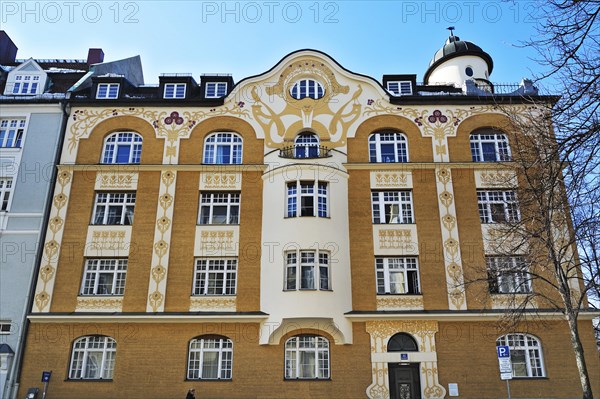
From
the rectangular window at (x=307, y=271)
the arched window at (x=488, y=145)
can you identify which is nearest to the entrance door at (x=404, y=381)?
the rectangular window at (x=307, y=271)

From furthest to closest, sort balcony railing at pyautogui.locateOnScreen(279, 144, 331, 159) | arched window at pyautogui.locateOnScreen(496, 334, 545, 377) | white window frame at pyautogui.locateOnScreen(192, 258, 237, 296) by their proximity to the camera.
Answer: balcony railing at pyautogui.locateOnScreen(279, 144, 331, 159) < white window frame at pyautogui.locateOnScreen(192, 258, 237, 296) < arched window at pyautogui.locateOnScreen(496, 334, 545, 377)

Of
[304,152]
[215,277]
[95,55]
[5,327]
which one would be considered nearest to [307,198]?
[304,152]

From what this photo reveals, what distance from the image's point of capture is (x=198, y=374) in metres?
22.2

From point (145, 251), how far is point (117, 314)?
3.12 meters

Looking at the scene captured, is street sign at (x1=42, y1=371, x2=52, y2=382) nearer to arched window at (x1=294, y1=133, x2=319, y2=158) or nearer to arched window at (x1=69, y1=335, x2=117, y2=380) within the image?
arched window at (x1=69, y1=335, x2=117, y2=380)

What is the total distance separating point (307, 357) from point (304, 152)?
10130 mm

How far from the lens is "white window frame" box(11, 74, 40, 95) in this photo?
28500mm

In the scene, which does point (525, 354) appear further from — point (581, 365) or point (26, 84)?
point (26, 84)

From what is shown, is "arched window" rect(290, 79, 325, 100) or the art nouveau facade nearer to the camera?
the art nouveau facade

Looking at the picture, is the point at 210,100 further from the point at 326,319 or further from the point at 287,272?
the point at 326,319

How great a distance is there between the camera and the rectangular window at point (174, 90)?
2811 cm

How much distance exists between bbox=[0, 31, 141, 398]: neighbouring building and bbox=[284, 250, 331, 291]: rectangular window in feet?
39.2

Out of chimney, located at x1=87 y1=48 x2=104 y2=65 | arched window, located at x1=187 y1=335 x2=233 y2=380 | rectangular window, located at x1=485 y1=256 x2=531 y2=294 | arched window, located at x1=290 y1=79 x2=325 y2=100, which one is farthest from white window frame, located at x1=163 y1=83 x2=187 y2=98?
rectangular window, located at x1=485 y1=256 x2=531 y2=294

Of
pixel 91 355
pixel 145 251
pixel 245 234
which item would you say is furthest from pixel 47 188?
pixel 245 234
